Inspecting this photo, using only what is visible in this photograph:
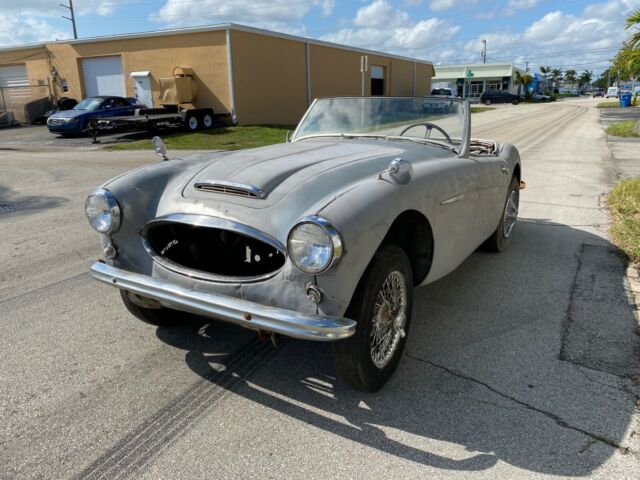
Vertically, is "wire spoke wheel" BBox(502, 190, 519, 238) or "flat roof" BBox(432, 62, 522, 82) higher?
"flat roof" BBox(432, 62, 522, 82)

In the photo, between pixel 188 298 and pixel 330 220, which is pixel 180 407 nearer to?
pixel 188 298

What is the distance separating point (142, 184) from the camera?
320cm

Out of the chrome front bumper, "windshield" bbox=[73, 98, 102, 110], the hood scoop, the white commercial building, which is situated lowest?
the chrome front bumper

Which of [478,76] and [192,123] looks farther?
[478,76]

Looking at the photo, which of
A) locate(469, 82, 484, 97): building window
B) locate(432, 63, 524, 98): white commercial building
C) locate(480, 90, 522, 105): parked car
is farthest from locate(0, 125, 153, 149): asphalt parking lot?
locate(469, 82, 484, 97): building window

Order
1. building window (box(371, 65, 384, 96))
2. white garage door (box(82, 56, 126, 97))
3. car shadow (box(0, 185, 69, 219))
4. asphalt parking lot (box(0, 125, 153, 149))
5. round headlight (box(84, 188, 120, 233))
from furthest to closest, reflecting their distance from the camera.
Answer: building window (box(371, 65, 384, 96))
white garage door (box(82, 56, 126, 97))
asphalt parking lot (box(0, 125, 153, 149))
car shadow (box(0, 185, 69, 219))
round headlight (box(84, 188, 120, 233))

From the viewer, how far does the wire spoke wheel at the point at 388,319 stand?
2758 millimetres

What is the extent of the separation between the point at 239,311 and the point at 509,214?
12.5 ft

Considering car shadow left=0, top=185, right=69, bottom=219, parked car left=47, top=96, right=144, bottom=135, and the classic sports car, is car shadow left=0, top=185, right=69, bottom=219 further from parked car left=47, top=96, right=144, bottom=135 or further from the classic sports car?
parked car left=47, top=96, right=144, bottom=135

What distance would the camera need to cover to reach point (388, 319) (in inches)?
113

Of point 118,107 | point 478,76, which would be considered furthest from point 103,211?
point 478,76

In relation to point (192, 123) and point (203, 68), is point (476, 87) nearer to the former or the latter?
point (203, 68)

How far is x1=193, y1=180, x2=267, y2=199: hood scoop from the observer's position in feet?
9.24

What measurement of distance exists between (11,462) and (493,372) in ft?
8.43
